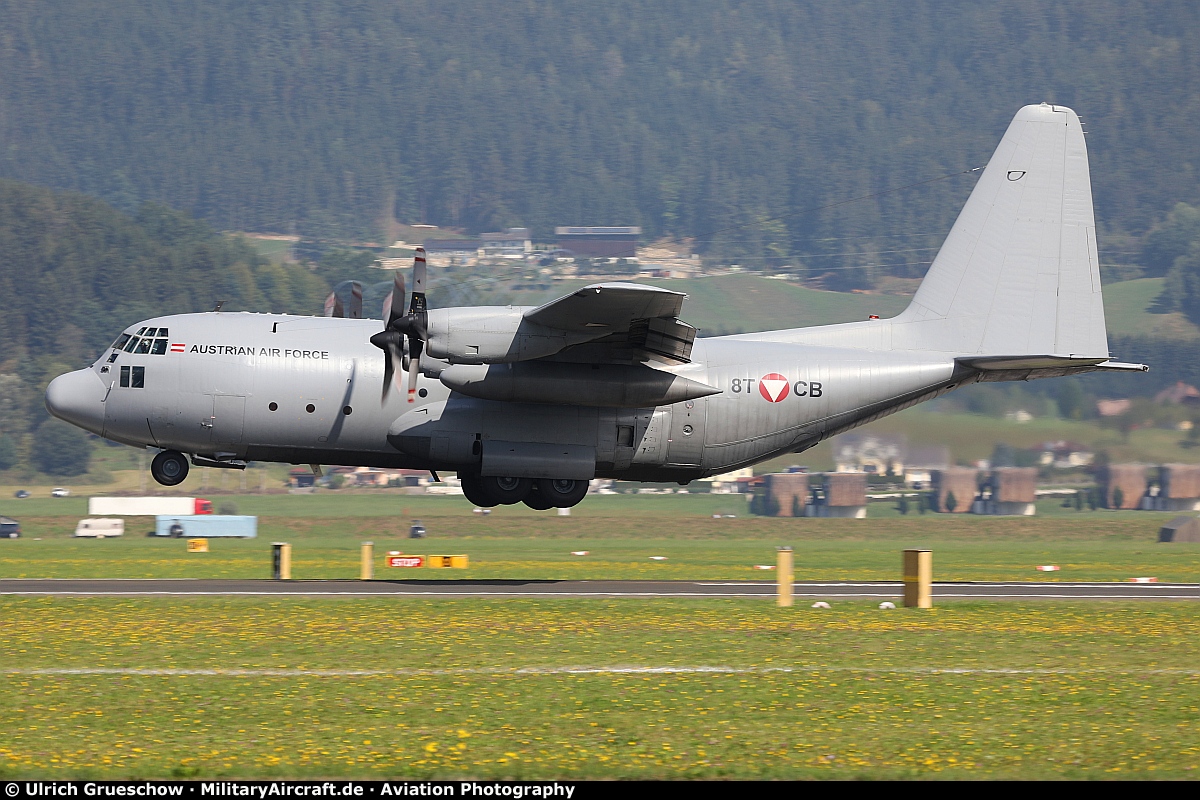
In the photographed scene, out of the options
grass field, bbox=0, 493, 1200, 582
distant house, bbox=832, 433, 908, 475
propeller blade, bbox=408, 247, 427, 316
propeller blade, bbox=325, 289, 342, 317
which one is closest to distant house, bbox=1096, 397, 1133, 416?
grass field, bbox=0, 493, 1200, 582

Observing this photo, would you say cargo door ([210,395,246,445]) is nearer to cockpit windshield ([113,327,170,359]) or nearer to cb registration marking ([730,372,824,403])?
cockpit windshield ([113,327,170,359])

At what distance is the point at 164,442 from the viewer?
97.2 ft

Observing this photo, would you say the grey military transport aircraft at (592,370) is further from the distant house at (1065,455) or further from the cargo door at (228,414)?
the distant house at (1065,455)

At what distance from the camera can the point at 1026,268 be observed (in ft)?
107

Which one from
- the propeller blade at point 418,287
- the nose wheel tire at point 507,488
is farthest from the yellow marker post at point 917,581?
the propeller blade at point 418,287

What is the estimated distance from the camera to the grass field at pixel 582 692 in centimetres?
1309

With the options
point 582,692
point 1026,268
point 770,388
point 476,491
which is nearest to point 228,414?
point 476,491

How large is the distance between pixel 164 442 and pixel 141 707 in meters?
15.4

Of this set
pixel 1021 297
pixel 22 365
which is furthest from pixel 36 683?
pixel 22 365

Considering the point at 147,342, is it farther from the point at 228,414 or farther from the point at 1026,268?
the point at 1026,268

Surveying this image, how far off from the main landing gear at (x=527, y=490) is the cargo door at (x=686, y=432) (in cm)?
210

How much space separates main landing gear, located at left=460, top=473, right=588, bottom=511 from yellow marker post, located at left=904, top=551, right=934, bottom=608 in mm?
7717

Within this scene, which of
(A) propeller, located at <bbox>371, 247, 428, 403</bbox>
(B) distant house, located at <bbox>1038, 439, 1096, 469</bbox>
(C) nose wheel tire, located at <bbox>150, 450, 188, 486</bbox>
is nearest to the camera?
(A) propeller, located at <bbox>371, 247, 428, 403</bbox>

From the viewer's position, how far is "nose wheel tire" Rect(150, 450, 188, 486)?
1181 inches
